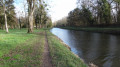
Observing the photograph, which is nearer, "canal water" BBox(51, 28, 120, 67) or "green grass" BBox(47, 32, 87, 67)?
"green grass" BBox(47, 32, 87, 67)

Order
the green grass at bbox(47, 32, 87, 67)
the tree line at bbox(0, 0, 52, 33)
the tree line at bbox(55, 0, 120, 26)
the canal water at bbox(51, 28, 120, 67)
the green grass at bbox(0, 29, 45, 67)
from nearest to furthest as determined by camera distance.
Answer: the green grass at bbox(0, 29, 45, 67) < the green grass at bbox(47, 32, 87, 67) < the canal water at bbox(51, 28, 120, 67) < the tree line at bbox(0, 0, 52, 33) < the tree line at bbox(55, 0, 120, 26)

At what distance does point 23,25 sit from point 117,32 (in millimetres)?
54956

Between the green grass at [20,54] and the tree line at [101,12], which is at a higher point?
the tree line at [101,12]

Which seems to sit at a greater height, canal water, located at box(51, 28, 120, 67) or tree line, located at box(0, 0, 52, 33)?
tree line, located at box(0, 0, 52, 33)

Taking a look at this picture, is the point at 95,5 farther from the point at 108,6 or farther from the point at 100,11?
the point at 108,6

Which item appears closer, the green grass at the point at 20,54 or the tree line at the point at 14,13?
the green grass at the point at 20,54

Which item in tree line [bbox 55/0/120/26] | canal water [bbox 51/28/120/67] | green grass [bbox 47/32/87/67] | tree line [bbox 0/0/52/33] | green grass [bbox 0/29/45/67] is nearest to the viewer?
green grass [bbox 0/29/45/67]

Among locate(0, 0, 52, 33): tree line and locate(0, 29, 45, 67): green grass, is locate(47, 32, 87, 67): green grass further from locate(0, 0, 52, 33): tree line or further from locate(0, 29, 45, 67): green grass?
locate(0, 0, 52, 33): tree line

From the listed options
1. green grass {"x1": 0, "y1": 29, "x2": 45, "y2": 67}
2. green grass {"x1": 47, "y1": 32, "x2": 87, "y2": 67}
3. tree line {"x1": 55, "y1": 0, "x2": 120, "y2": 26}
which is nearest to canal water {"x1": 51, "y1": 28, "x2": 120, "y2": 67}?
green grass {"x1": 47, "y1": 32, "x2": 87, "y2": 67}

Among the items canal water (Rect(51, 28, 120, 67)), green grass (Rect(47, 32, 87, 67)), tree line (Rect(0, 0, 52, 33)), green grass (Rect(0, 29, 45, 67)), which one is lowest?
canal water (Rect(51, 28, 120, 67))

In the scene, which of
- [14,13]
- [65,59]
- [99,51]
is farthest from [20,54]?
[14,13]

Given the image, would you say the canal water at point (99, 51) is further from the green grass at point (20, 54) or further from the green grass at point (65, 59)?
the green grass at point (20, 54)

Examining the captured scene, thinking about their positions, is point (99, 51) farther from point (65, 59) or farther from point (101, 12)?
point (101, 12)

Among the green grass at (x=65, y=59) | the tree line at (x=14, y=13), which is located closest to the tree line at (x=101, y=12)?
the tree line at (x=14, y=13)
